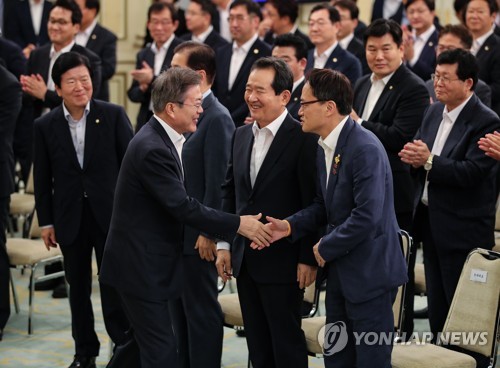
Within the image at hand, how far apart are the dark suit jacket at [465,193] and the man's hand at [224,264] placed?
1028mm

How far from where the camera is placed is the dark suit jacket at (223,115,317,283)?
12.2 feet

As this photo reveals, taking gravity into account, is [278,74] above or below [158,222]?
above

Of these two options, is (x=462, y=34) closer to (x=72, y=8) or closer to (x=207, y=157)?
(x=207, y=157)

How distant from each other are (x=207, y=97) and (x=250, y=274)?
851 mm

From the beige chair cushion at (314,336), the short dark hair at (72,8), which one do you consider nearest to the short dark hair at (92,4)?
the short dark hair at (72,8)

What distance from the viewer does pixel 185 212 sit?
3.54 metres

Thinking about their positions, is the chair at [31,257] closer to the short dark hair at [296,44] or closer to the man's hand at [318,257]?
the short dark hair at [296,44]

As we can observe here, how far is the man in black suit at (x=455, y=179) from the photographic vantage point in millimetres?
4223

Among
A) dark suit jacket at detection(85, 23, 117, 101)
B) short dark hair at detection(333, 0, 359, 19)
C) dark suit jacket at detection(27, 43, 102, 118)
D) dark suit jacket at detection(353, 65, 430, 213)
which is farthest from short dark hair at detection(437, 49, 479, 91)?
dark suit jacket at detection(85, 23, 117, 101)

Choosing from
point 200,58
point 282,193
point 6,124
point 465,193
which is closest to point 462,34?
point 465,193

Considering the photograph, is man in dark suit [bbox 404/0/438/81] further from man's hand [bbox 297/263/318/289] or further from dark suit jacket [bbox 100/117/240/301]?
dark suit jacket [bbox 100/117/240/301]

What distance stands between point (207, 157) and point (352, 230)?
0.96 m

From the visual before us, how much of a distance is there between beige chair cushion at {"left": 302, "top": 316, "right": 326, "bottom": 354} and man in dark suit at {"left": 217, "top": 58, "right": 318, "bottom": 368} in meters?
0.10

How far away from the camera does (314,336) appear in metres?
3.88
